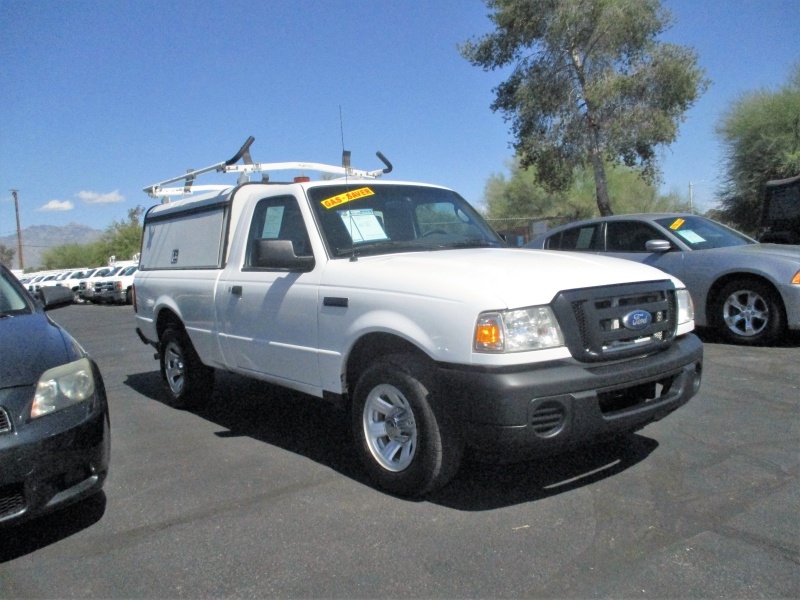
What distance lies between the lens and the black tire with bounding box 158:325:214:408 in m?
5.96

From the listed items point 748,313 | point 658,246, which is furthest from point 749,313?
point 658,246

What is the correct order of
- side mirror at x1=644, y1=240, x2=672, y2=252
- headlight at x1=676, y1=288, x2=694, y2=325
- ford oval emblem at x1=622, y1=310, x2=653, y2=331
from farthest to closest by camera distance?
side mirror at x1=644, y1=240, x2=672, y2=252 < headlight at x1=676, y1=288, x2=694, y2=325 < ford oval emblem at x1=622, y1=310, x2=653, y2=331

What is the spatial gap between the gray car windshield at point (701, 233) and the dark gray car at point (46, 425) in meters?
6.77

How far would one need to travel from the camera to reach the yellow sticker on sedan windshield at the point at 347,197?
15.3 ft

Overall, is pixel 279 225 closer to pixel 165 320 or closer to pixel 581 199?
pixel 165 320

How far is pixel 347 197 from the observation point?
4.74 m

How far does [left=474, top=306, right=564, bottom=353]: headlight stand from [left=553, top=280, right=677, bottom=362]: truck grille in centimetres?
6

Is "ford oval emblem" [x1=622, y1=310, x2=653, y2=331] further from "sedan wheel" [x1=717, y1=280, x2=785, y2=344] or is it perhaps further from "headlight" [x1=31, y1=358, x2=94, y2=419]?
"sedan wheel" [x1=717, y1=280, x2=785, y2=344]

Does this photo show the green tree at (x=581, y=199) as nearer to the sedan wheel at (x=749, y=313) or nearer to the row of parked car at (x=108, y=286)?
the row of parked car at (x=108, y=286)

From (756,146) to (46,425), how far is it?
78.3 ft

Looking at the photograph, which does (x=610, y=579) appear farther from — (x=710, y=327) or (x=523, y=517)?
(x=710, y=327)

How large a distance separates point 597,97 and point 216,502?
16942mm

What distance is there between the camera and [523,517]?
11.4ft

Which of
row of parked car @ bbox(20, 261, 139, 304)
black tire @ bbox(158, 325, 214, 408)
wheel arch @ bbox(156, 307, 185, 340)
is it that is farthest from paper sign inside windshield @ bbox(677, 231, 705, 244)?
row of parked car @ bbox(20, 261, 139, 304)
